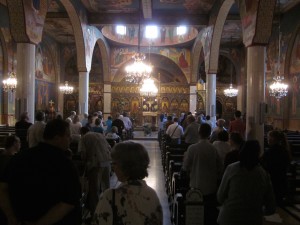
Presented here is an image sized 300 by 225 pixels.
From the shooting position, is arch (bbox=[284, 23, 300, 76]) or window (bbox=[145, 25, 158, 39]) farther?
window (bbox=[145, 25, 158, 39])

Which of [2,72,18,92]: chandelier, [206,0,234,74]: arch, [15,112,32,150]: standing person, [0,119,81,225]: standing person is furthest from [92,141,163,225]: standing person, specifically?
[2,72,18,92]: chandelier

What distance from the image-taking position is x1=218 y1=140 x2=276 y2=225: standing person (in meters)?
3.37

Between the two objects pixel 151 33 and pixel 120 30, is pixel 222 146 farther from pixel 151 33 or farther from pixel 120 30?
pixel 151 33

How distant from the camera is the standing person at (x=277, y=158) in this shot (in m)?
5.57

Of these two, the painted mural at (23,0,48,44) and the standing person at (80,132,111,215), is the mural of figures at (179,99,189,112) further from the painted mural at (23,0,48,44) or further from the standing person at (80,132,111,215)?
the standing person at (80,132,111,215)

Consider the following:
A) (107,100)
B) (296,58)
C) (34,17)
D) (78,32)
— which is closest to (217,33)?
(296,58)

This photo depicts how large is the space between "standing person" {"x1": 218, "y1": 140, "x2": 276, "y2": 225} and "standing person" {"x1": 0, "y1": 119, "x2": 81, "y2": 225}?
5.32 feet

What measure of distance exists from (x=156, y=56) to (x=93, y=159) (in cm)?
2358

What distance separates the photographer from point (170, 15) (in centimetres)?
1848

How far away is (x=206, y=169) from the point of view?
15.8ft

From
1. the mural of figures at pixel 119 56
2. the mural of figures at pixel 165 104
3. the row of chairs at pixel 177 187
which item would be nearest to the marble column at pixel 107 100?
the mural of figures at pixel 119 56

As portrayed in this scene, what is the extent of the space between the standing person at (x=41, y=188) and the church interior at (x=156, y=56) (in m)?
7.93

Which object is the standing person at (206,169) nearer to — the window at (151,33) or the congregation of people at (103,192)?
the congregation of people at (103,192)

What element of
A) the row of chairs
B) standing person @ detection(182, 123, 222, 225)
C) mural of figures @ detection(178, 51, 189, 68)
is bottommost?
the row of chairs
